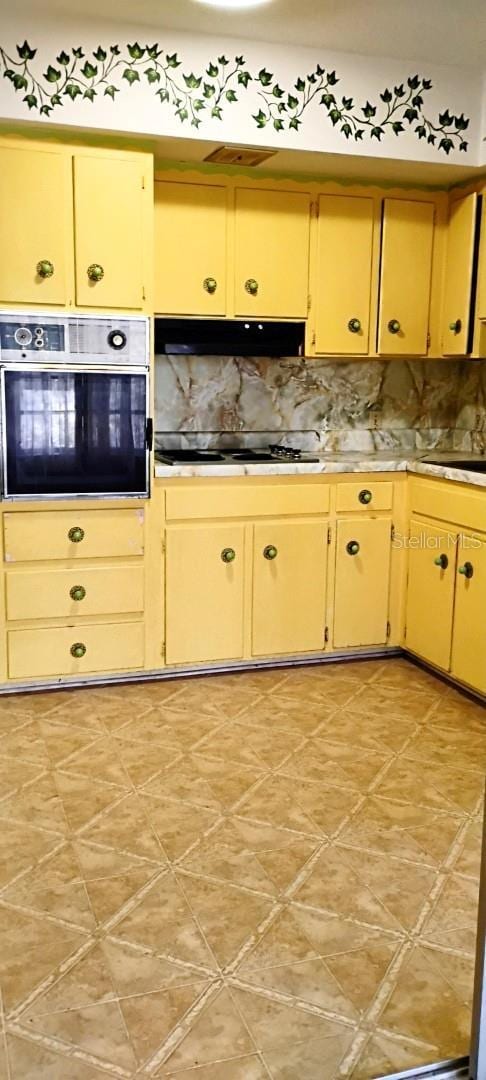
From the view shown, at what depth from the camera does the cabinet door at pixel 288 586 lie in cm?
379

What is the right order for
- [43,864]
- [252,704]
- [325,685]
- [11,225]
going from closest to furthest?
[43,864]
[11,225]
[252,704]
[325,685]

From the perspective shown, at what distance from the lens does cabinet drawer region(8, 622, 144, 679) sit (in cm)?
351

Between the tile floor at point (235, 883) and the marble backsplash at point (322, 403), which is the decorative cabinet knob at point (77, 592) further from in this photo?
the marble backsplash at point (322, 403)

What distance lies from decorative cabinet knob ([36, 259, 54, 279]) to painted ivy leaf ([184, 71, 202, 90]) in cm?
80

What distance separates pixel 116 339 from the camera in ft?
11.2

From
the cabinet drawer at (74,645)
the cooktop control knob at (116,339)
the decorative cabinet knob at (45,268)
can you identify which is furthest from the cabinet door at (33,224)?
the cabinet drawer at (74,645)

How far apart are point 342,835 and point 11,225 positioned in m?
2.34

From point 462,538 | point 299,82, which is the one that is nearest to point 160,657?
point 462,538

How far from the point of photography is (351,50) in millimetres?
3379

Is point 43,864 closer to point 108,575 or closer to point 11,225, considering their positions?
point 108,575

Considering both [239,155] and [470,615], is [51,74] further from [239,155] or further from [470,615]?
[470,615]

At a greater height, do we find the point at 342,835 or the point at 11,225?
the point at 11,225

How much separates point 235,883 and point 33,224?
2.34m

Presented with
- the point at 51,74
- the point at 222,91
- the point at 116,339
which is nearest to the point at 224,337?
the point at 116,339
